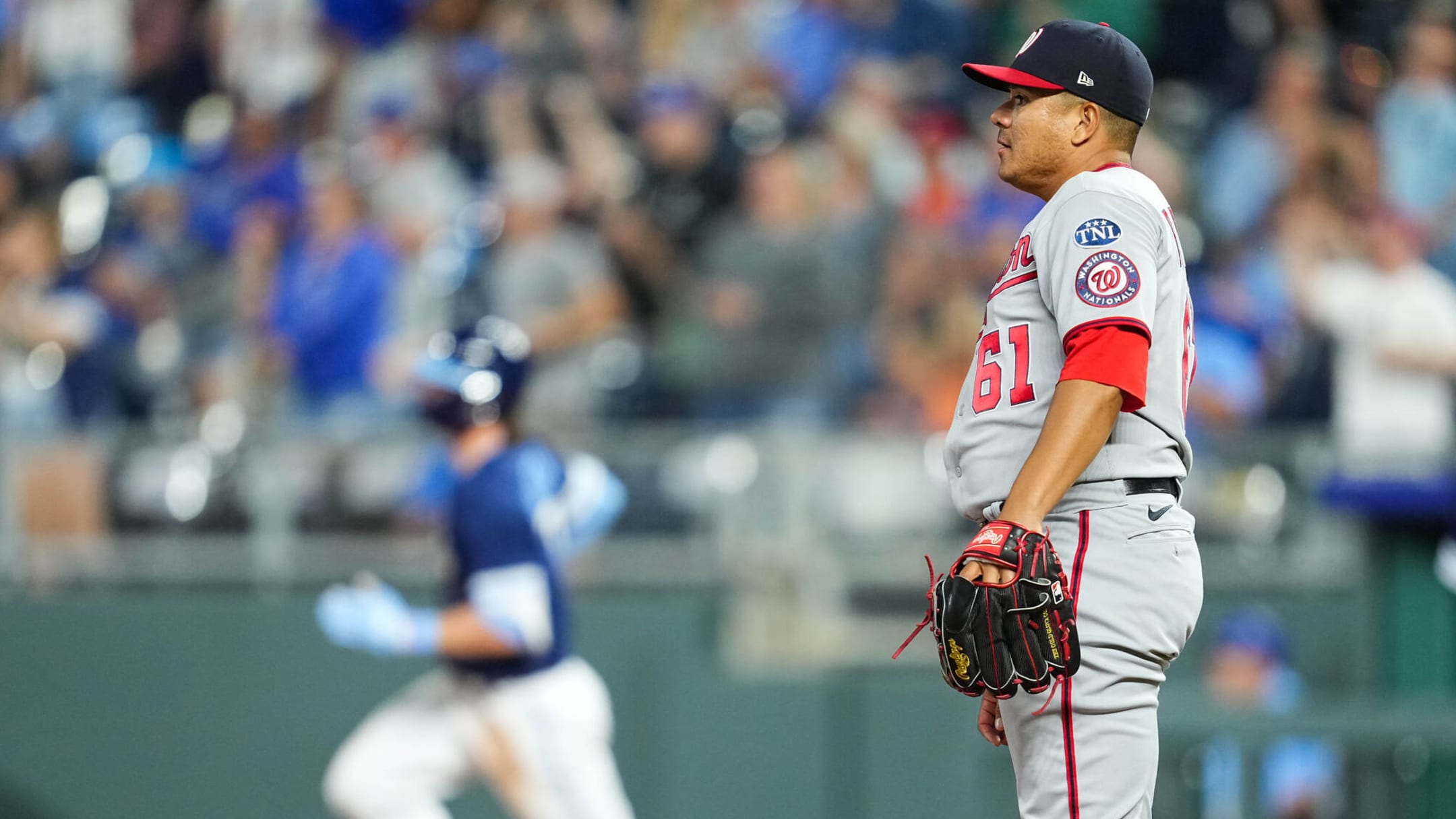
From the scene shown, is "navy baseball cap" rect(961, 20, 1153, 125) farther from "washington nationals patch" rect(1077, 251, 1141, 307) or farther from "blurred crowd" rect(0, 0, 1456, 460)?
"blurred crowd" rect(0, 0, 1456, 460)

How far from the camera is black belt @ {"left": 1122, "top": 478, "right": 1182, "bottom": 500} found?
9.93 ft

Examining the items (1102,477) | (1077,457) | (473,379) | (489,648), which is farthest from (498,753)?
(1077,457)

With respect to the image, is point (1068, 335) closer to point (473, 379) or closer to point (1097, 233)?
point (1097, 233)

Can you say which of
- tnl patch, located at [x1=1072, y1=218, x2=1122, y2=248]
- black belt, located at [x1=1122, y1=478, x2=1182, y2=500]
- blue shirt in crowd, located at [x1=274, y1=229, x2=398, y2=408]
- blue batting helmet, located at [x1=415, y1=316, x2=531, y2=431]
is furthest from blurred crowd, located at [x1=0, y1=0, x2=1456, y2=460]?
tnl patch, located at [x1=1072, y1=218, x2=1122, y2=248]

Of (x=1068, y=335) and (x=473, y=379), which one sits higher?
(x=1068, y=335)

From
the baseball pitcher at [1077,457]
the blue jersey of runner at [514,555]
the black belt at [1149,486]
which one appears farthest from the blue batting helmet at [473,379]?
the black belt at [1149,486]

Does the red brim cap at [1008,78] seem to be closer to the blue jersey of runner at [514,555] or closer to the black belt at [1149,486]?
the black belt at [1149,486]

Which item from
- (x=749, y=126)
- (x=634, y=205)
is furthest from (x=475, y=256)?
(x=749, y=126)

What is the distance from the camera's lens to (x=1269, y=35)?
9422 mm

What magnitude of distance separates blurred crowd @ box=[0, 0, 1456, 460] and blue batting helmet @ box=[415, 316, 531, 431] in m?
1.57

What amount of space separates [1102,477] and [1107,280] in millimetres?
348

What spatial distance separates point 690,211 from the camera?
8.73m

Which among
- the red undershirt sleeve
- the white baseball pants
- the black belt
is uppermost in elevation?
the red undershirt sleeve

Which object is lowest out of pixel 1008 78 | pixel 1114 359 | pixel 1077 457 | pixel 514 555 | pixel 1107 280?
pixel 514 555
